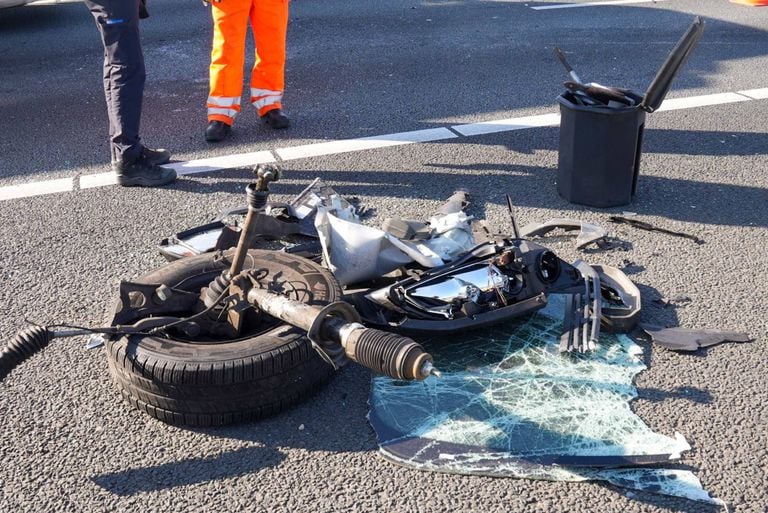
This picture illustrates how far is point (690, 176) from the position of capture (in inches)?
204

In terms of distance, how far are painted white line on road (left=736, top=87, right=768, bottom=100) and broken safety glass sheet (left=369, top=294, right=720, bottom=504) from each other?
163 inches

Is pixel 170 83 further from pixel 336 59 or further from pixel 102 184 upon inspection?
pixel 102 184

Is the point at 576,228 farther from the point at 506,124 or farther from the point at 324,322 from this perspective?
the point at 324,322

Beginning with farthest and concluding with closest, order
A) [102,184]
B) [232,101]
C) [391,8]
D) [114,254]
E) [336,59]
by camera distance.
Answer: [391,8]
[336,59]
[232,101]
[102,184]
[114,254]

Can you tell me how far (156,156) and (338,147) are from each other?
121cm

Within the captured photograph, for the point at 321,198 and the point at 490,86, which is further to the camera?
the point at 490,86

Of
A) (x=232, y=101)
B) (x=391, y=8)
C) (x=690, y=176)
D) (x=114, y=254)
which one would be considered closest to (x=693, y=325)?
(x=690, y=176)

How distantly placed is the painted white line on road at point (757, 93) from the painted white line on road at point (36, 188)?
205 inches

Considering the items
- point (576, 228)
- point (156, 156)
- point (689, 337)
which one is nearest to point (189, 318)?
point (689, 337)

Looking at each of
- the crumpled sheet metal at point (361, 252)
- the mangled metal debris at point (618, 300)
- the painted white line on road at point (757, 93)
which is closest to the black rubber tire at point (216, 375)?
the crumpled sheet metal at point (361, 252)

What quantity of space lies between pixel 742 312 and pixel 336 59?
5051mm

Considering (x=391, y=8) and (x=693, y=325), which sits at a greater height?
(x=391, y=8)

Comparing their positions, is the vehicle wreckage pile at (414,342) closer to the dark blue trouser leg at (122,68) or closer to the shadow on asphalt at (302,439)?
the shadow on asphalt at (302,439)

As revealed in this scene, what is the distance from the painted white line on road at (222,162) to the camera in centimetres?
536
